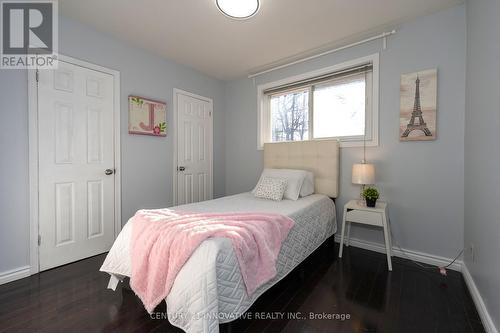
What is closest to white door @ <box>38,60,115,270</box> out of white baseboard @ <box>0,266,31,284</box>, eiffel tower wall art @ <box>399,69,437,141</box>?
white baseboard @ <box>0,266,31,284</box>

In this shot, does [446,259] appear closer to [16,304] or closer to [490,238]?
[490,238]

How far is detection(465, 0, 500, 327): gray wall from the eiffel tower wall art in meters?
0.26

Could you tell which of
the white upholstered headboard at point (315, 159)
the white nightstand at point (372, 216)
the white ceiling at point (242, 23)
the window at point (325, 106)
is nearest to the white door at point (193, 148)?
the white ceiling at point (242, 23)

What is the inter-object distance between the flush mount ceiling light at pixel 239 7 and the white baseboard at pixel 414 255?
2708 millimetres

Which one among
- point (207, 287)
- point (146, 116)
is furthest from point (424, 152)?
point (146, 116)

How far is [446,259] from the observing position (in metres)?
2.18

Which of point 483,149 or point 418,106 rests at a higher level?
point 418,106

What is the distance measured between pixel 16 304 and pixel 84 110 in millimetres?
1778

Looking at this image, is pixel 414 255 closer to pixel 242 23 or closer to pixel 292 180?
pixel 292 180

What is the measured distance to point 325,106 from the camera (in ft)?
9.93

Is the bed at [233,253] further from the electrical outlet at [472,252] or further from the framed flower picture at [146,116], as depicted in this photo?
the framed flower picture at [146,116]

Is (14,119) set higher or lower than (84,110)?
lower

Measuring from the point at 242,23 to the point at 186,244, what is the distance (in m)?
2.21

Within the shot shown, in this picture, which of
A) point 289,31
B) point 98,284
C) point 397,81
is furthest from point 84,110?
point 397,81
